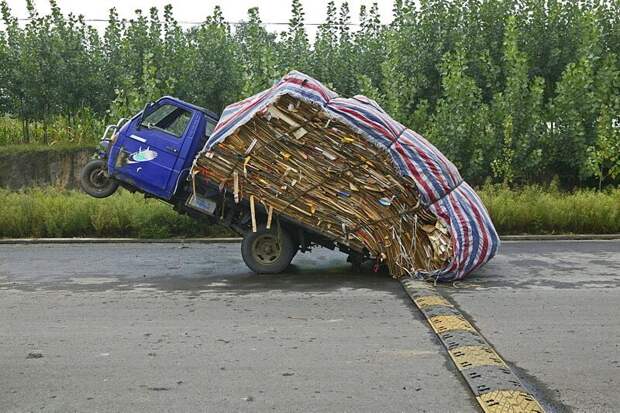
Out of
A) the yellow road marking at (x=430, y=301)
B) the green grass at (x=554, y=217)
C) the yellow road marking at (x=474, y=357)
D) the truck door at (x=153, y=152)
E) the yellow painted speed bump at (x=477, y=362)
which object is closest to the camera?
the yellow painted speed bump at (x=477, y=362)

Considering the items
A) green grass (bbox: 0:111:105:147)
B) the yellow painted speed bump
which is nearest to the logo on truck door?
the yellow painted speed bump

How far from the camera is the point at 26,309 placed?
7.98m

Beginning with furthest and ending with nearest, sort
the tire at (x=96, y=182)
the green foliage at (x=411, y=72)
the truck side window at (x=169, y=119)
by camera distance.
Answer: the green foliage at (x=411, y=72) < the tire at (x=96, y=182) < the truck side window at (x=169, y=119)

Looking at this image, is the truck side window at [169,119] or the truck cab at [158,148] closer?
the truck cab at [158,148]

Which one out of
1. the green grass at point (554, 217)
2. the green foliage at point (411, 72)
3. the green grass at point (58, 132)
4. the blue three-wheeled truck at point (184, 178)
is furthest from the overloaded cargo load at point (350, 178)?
the green grass at point (58, 132)

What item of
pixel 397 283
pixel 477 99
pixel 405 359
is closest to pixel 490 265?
pixel 397 283

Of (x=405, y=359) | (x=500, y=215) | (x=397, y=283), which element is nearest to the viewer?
(x=405, y=359)

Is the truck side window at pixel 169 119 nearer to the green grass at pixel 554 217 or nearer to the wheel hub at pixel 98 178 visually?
the wheel hub at pixel 98 178

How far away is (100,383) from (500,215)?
10138mm

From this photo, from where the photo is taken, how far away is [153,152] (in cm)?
973

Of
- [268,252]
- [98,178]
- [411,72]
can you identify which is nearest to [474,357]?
[268,252]

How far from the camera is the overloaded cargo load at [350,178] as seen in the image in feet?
29.5

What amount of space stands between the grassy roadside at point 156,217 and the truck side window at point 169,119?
421 cm

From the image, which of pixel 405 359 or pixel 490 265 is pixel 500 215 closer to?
pixel 490 265
